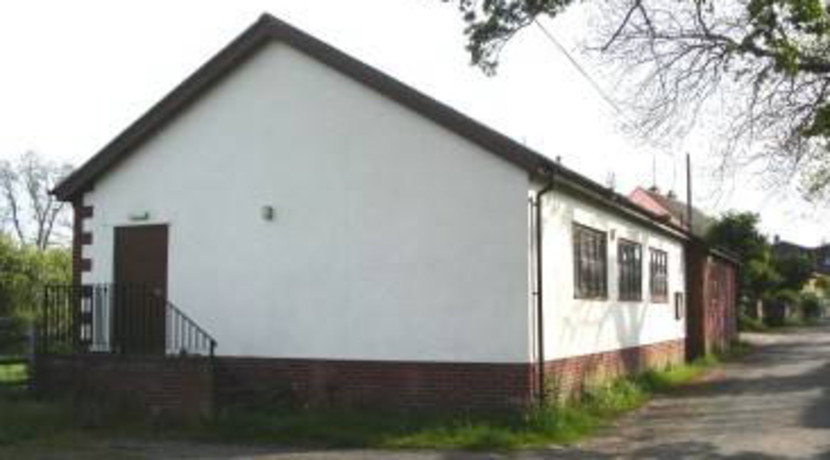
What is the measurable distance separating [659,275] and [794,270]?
44.8 m

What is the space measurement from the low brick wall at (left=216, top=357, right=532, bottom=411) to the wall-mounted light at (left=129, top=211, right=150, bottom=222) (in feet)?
9.12

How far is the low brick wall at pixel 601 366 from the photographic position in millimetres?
16531

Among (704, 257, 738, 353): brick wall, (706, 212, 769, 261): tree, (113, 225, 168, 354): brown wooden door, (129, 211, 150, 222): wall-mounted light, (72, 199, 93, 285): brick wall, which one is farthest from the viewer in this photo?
(706, 212, 769, 261): tree

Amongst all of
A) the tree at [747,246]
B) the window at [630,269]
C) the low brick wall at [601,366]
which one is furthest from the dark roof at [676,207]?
the window at [630,269]

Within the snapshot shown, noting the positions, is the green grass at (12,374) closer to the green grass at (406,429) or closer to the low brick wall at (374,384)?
the low brick wall at (374,384)

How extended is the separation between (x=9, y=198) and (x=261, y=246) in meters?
59.3

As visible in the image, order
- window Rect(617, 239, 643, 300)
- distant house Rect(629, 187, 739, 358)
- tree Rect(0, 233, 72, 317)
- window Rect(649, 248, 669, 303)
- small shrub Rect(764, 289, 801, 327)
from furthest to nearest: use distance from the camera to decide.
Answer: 1. small shrub Rect(764, 289, 801, 327)
2. tree Rect(0, 233, 72, 317)
3. distant house Rect(629, 187, 739, 358)
4. window Rect(649, 248, 669, 303)
5. window Rect(617, 239, 643, 300)

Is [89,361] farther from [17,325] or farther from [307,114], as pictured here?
[17,325]

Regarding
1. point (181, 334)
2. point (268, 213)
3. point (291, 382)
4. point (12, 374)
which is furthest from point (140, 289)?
point (12, 374)

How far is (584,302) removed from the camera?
18.5 metres

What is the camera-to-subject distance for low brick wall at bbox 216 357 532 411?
15.3 metres

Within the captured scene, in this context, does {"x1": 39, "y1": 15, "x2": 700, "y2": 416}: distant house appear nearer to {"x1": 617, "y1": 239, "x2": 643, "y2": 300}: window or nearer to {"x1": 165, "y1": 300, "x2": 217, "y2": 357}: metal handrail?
{"x1": 165, "y1": 300, "x2": 217, "y2": 357}: metal handrail

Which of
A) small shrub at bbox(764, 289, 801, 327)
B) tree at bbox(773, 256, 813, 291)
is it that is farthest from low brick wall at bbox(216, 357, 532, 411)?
tree at bbox(773, 256, 813, 291)

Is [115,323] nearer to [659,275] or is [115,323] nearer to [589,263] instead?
[589,263]
